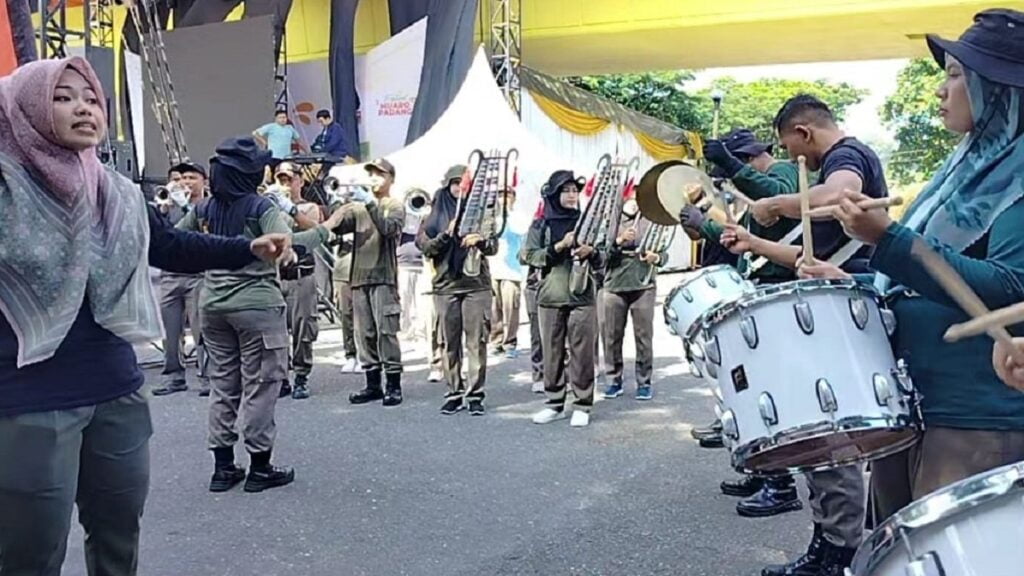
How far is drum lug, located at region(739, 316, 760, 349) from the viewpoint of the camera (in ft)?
9.03

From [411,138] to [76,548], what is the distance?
38.1 feet

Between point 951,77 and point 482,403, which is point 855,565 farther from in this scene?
point 482,403

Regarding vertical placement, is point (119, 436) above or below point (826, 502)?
above

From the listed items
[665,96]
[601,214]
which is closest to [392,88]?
[601,214]

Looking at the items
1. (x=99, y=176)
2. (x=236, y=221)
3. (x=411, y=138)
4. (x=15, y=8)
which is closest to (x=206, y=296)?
(x=236, y=221)

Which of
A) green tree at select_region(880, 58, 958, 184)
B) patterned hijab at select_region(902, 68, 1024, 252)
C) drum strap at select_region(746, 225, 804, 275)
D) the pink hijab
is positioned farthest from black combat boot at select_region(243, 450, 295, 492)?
green tree at select_region(880, 58, 958, 184)

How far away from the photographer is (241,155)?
530 centimetres

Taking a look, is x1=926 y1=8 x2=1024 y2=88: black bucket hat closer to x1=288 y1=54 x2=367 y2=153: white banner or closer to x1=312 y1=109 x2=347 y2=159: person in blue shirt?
x1=312 y1=109 x2=347 y2=159: person in blue shirt

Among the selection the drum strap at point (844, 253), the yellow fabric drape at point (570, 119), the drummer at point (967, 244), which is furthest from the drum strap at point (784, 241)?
the yellow fabric drape at point (570, 119)

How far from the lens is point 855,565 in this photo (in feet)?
6.13

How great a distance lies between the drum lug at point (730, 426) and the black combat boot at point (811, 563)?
1.26 meters

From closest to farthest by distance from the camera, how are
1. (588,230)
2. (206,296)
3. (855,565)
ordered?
1. (855,565)
2. (206,296)
3. (588,230)

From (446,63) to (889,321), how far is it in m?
13.2

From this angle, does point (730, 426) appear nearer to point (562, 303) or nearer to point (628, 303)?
point (562, 303)
